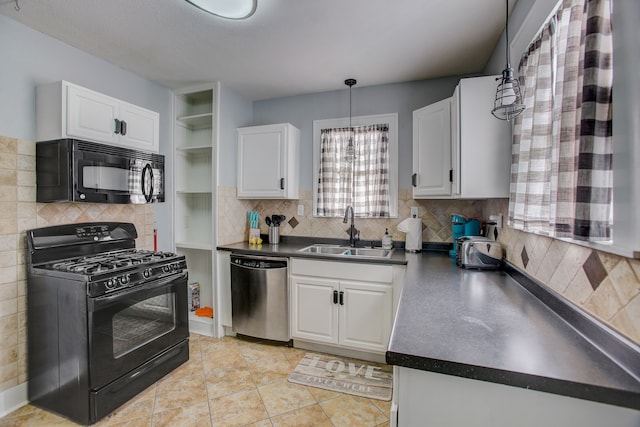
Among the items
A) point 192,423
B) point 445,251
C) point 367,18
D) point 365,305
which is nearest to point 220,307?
point 192,423

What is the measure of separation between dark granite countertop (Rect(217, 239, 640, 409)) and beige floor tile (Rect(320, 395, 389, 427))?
3.08 ft

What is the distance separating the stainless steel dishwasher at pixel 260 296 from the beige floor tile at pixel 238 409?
67cm

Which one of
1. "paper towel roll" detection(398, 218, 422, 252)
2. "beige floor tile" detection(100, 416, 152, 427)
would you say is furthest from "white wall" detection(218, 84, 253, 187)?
"beige floor tile" detection(100, 416, 152, 427)

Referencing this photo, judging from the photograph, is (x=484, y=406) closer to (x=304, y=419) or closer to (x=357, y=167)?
(x=304, y=419)

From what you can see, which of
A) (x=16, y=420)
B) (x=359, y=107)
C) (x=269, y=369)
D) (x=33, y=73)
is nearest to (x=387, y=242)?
(x=359, y=107)

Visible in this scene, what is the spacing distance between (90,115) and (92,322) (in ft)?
4.55

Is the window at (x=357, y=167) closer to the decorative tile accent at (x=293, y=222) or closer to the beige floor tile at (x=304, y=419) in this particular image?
the decorative tile accent at (x=293, y=222)

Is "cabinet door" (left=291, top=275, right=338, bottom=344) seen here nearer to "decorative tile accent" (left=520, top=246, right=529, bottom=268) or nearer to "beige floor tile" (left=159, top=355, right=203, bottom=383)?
"beige floor tile" (left=159, top=355, right=203, bottom=383)

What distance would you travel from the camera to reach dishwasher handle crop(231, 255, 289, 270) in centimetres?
271

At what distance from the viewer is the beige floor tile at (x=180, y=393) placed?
6.51 feet

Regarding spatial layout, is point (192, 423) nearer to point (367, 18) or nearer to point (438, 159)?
point (438, 159)

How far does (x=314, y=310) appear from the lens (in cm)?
263

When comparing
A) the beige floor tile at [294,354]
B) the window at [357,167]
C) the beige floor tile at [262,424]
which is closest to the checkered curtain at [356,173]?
the window at [357,167]

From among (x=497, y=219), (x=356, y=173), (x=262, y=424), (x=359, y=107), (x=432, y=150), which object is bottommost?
(x=262, y=424)
